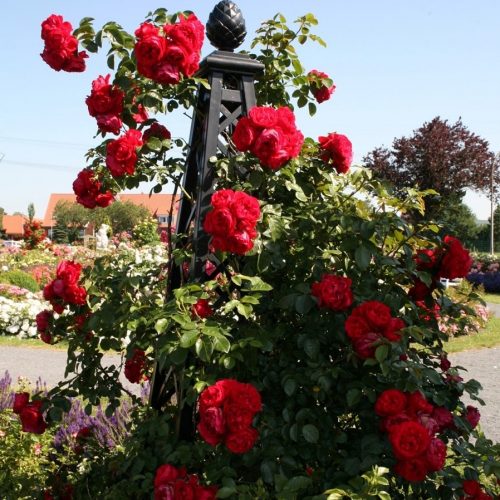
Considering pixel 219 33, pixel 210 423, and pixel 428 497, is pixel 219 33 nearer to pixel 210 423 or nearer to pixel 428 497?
pixel 210 423

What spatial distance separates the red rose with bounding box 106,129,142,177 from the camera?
2576 mm

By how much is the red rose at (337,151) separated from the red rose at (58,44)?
1.15 meters

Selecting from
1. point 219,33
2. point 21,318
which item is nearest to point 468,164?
point 21,318

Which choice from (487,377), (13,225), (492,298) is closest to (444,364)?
(487,377)

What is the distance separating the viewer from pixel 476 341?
33.8 feet

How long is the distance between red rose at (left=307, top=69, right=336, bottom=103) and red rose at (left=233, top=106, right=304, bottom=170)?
0.89m

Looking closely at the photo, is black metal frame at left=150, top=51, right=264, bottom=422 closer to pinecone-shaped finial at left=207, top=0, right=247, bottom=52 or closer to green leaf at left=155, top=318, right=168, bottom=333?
pinecone-shaped finial at left=207, top=0, right=247, bottom=52

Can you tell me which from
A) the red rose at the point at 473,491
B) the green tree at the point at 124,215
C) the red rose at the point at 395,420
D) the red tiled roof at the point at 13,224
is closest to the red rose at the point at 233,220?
the red rose at the point at 395,420

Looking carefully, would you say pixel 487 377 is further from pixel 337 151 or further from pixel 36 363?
pixel 337 151

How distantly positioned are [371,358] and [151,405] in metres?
1.20

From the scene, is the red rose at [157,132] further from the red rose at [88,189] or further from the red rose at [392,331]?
the red rose at [392,331]

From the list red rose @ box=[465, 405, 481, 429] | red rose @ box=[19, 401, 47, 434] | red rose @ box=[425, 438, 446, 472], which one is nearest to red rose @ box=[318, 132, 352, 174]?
red rose @ box=[465, 405, 481, 429]

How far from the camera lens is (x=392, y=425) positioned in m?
2.04

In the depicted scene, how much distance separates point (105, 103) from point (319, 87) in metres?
1.09
